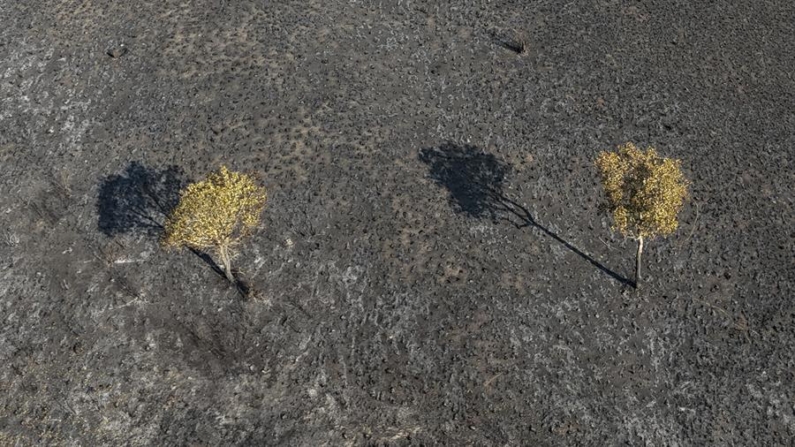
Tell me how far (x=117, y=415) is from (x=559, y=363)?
67.1ft

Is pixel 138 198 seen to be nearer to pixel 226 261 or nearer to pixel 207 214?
pixel 226 261

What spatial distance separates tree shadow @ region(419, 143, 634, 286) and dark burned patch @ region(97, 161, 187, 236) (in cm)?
1471

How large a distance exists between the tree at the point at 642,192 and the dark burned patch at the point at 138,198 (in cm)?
2335

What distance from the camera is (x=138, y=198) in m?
34.4

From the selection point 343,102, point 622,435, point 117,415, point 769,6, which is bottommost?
point 117,415

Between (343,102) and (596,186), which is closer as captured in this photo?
(596,186)

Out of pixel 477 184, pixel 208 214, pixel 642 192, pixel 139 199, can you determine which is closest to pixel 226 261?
pixel 208 214

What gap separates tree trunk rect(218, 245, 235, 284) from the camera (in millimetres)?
29111

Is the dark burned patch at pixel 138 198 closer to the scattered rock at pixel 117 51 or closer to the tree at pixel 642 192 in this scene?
the scattered rock at pixel 117 51

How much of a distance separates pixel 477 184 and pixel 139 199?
63.6ft

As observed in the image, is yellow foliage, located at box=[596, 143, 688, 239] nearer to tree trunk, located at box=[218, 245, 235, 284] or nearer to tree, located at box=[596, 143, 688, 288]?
tree, located at box=[596, 143, 688, 288]

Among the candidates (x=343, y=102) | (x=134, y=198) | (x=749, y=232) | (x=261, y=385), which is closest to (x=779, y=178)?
(x=749, y=232)

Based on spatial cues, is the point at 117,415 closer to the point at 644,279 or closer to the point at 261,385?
the point at 261,385

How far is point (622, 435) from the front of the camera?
26.7 m
